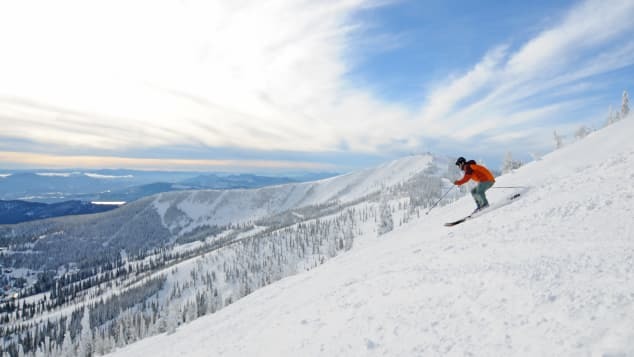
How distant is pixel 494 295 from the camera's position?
837cm

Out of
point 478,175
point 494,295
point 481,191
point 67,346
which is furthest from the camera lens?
point 67,346

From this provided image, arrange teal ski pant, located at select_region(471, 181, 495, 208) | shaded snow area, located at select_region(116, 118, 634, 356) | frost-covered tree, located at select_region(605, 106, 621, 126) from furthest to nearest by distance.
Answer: frost-covered tree, located at select_region(605, 106, 621, 126)
teal ski pant, located at select_region(471, 181, 495, 208)
shaded snow area, located at select_region(116, 118, 634, 356)

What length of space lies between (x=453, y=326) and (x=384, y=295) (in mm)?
3663

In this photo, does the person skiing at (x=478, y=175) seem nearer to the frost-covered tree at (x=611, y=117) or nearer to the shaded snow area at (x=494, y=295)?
the shaded snow area at (x=494, y=295)

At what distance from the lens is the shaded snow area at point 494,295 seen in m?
6.47

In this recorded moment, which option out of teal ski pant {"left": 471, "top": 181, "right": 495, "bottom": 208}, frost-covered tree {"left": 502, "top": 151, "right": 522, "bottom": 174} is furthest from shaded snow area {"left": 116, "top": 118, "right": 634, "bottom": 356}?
frost-covered tree {"left": 502, "top": 151, "right": 522, "bottom": 174}

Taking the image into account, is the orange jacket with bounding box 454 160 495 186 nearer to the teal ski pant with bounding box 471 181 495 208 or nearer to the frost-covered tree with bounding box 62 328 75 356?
the teal ski pant with bounding box 471 181 495 208

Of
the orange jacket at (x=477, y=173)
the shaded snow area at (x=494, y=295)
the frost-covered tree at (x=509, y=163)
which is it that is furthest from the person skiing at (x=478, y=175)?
the frost-covered tree at (x=509, y=163)

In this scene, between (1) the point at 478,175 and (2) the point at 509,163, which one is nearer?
(1) the point at 478,175

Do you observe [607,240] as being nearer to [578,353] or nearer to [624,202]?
[624,202]

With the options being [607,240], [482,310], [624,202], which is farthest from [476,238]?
[482,310]

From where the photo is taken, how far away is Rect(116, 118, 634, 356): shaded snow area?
647 cm

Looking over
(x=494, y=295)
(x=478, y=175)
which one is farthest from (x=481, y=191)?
(x=494, y=295)

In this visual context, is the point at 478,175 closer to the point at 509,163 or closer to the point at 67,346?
the point at 509,163
